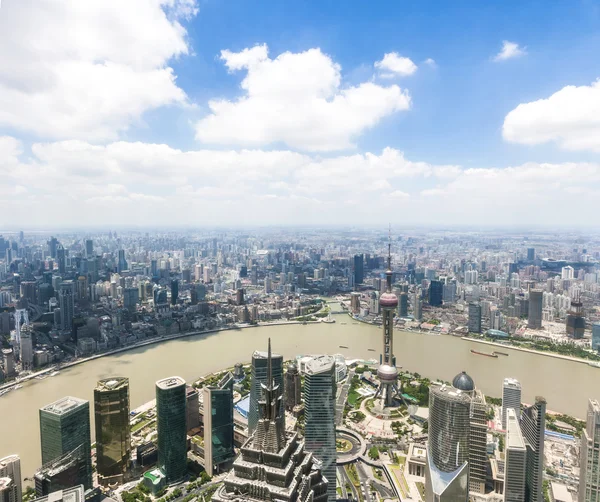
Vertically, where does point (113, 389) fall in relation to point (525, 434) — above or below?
above

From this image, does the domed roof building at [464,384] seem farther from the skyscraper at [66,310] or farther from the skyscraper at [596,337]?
the skyscraper at [66,310]

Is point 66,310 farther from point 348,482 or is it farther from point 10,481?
point 348,482

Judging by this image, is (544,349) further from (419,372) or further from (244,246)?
(244,246)

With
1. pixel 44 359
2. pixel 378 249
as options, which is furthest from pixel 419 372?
pixel 378 249

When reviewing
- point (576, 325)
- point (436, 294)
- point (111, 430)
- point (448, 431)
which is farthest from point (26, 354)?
point (576, 325)

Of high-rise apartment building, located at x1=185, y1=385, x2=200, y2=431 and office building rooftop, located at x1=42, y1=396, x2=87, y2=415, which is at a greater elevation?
office building rooftop, located at x1=42, y1=396, x2=87, y2=415

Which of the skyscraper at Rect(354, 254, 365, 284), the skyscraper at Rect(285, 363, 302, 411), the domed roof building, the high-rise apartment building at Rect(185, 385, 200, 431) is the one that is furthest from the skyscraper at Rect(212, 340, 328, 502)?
the skyscraper at Rect(354, 254, 365, 284)

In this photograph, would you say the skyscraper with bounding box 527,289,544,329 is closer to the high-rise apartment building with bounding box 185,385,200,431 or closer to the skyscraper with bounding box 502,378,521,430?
the skyscraper with bounding box 502,378,521,430
